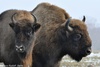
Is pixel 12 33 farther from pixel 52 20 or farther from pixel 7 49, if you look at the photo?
pixel 52 20

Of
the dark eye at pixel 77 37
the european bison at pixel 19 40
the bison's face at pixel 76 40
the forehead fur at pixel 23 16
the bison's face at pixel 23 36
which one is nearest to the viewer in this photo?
the bison's face at pixel 23 36

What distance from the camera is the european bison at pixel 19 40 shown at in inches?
475

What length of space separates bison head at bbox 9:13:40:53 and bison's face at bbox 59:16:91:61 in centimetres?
153

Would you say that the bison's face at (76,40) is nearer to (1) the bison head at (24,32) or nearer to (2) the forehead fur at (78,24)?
(2) the forehead fur at (78,24)

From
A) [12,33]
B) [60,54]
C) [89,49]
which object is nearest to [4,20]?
[12,33]

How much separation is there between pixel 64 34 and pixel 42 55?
3.35ft

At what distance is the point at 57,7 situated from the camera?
14.8 metres

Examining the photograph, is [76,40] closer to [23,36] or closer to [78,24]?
[78,24]

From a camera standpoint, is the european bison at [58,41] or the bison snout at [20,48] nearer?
the bison snout at [20,48]

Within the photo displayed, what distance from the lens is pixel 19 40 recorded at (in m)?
12.0

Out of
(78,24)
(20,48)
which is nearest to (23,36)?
(20,48)

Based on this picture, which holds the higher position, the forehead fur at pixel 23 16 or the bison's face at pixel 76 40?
the forehead fur at pixel 23 16

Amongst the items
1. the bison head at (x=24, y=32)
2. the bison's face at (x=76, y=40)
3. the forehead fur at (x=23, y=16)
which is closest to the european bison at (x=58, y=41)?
the bison's face at (x=76, y=40)

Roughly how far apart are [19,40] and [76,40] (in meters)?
2.48
